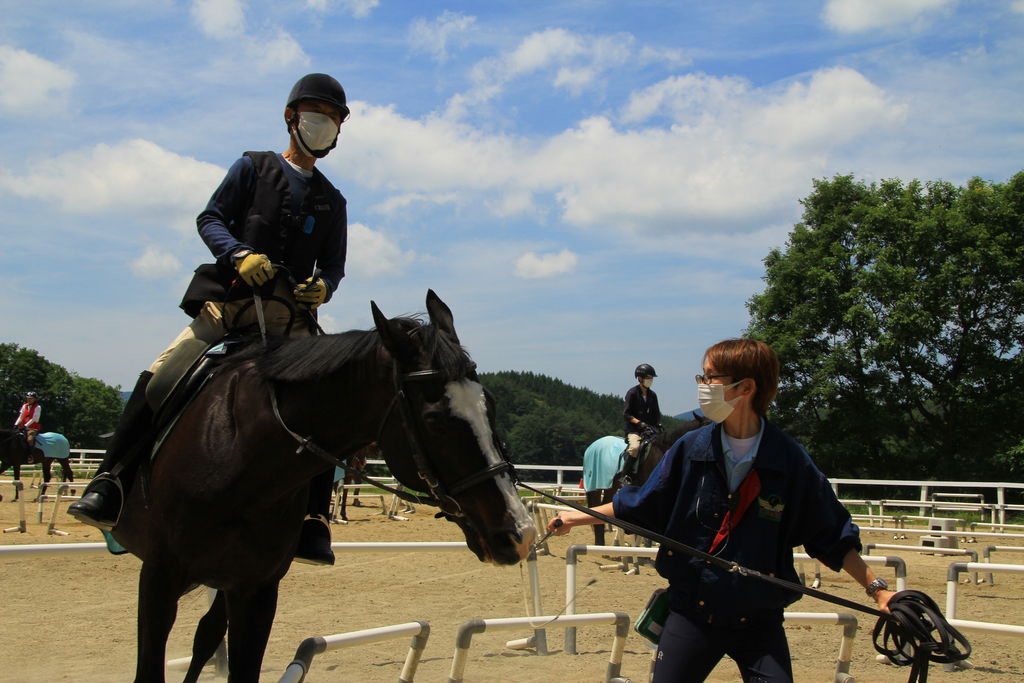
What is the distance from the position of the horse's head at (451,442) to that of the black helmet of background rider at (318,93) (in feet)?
4.77

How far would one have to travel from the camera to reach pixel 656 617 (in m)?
3.03

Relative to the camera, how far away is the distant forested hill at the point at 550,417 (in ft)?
145

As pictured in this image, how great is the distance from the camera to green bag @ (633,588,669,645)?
9.89ft

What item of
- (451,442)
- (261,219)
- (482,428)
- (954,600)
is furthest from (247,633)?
(954,600)

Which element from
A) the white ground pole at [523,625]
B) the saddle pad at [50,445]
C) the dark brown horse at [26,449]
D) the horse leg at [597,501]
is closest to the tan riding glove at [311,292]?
the white ground pole at [523,625]

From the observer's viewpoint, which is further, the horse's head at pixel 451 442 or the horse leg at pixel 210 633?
the horse leg at pixel 210 633

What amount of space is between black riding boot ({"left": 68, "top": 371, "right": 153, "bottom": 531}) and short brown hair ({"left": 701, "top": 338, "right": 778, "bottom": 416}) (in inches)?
96.1

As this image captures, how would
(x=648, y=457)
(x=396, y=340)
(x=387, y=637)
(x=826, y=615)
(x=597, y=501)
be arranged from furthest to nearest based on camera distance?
(x=597, y=501) → (x=648, y=457) → (x=826, y=615) → (x=387, y=637) → (x=396, y=340)

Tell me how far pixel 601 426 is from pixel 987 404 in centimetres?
2534

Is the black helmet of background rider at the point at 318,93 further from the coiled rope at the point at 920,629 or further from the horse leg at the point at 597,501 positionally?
the horse leg at the point at 597,501

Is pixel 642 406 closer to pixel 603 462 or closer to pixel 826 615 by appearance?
pixel 603 462

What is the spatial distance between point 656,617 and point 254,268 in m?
2.11

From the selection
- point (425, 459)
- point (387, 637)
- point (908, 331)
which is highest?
point (908, 331)

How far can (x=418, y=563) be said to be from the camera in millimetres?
12172
